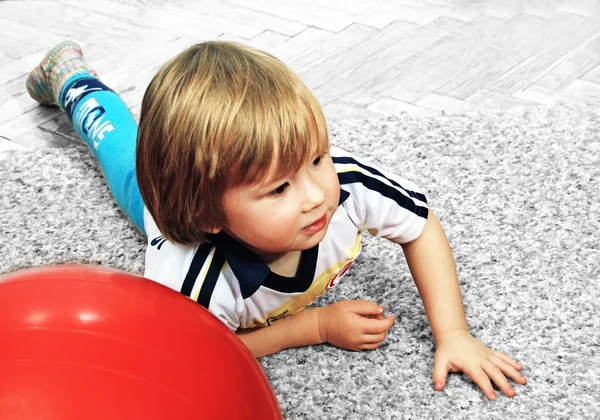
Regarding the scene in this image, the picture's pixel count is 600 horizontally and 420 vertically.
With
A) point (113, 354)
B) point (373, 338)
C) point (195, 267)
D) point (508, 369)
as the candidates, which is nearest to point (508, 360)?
point (508, 369)

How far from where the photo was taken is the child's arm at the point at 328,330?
0.97 meters

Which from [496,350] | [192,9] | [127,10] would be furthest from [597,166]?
[127,10]

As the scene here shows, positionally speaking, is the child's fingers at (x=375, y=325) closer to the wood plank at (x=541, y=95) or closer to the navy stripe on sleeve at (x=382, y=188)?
the navy stripe on sleeve at (x=382, y=188)

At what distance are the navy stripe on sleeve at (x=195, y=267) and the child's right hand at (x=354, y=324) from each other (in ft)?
0.61

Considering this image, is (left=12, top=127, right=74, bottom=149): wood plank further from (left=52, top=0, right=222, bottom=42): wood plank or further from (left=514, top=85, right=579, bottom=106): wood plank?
(left=514, top=85, right=579, bottom=106): wood plank

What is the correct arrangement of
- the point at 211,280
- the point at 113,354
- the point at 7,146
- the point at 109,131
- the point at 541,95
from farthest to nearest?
the point at 541,95 < the point at 7,146 < the point at 109,131 < the point at 211,280 < the point at 113,354

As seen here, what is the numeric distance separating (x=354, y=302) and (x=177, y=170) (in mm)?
315

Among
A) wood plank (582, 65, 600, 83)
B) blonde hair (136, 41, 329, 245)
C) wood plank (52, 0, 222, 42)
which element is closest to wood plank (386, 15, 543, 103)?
wood plank (582, 65, 600, 83)

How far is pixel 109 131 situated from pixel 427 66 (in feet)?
2.33

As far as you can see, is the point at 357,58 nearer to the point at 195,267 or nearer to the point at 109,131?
the point at 109,131

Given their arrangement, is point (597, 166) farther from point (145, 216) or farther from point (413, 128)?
point (145, 216)

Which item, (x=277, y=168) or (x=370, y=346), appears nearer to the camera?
(x=277, y=168)

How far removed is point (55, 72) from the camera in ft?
4.74

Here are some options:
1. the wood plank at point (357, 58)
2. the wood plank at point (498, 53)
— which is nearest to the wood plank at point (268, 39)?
the wood plank at point (357, 58)
